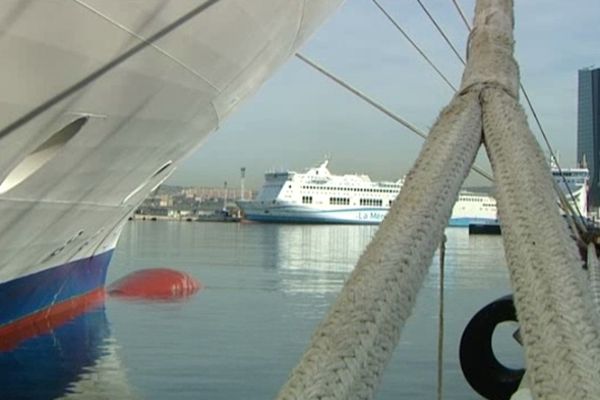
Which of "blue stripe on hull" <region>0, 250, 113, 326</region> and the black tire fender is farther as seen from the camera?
the black tire fender

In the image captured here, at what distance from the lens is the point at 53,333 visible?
13.1m

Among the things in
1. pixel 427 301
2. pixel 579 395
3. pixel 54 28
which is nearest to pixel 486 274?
pixel 427 301

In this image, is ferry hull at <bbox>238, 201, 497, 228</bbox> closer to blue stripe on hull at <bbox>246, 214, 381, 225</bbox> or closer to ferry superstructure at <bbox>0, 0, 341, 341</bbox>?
blue stripe on hull at <bbox>246, 214, 381, 225</bbox>

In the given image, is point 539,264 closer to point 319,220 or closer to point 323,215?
point 323,215

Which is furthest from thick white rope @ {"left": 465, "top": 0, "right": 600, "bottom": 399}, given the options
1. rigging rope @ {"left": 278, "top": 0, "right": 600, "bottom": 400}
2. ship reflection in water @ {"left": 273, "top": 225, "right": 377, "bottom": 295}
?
ship reflection in water @ {"left": 273, "top": 225, "right": 377, "bottom": 295}

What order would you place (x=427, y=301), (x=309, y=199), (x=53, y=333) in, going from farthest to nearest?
(x=309, y=199) < (x=427, y=301) < (x=53, y=333)

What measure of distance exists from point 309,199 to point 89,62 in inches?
4256

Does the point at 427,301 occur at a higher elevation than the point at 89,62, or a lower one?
lower

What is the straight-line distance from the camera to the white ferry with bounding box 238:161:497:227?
372 ft

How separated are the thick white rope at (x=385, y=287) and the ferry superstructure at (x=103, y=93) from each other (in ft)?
8.51

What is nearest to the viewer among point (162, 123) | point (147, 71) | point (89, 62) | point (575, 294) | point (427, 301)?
point (575, 294)

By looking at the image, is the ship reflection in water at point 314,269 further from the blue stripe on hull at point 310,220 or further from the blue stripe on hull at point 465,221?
the blue stripe on hull at point 465,221

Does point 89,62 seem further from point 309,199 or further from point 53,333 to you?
point 309,199

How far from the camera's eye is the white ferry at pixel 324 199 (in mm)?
113375
